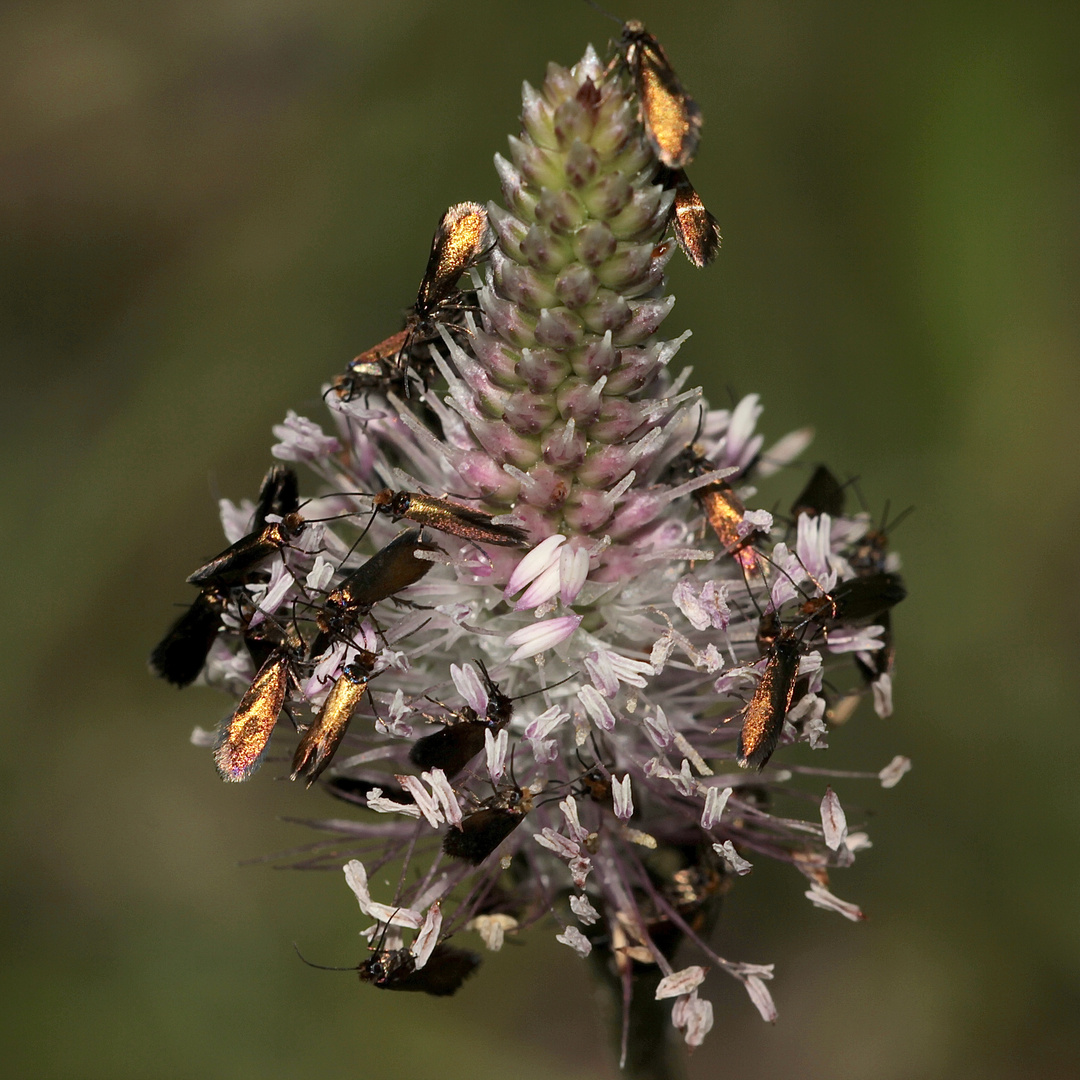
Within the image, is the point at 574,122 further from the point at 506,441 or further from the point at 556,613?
the point at 556,613

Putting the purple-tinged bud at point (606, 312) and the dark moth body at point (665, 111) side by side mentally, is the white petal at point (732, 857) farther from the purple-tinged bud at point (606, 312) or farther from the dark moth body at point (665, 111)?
the dark moth body at point (665, 111)

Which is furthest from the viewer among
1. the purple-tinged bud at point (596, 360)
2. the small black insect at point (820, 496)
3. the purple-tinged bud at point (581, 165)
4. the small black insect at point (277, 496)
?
the small black insect at point (820, 496)

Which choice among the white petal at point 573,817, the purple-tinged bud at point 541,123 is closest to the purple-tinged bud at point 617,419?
the purple-tinged bud at point 541,123

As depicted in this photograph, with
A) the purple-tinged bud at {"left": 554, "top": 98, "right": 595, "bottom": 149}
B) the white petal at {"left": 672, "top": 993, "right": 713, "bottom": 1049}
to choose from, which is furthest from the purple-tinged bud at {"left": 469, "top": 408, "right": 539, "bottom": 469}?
the white petal at {"left": 672, "top": 993, "right": 713, "bottom": 1049}

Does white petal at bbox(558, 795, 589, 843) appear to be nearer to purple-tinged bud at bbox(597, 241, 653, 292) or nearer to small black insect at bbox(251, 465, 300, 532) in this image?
small black insect at bbox(251, 465, 300, 532)

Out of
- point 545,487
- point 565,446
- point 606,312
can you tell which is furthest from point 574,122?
point 545,487

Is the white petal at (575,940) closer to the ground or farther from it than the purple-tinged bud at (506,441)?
closer to the ground
